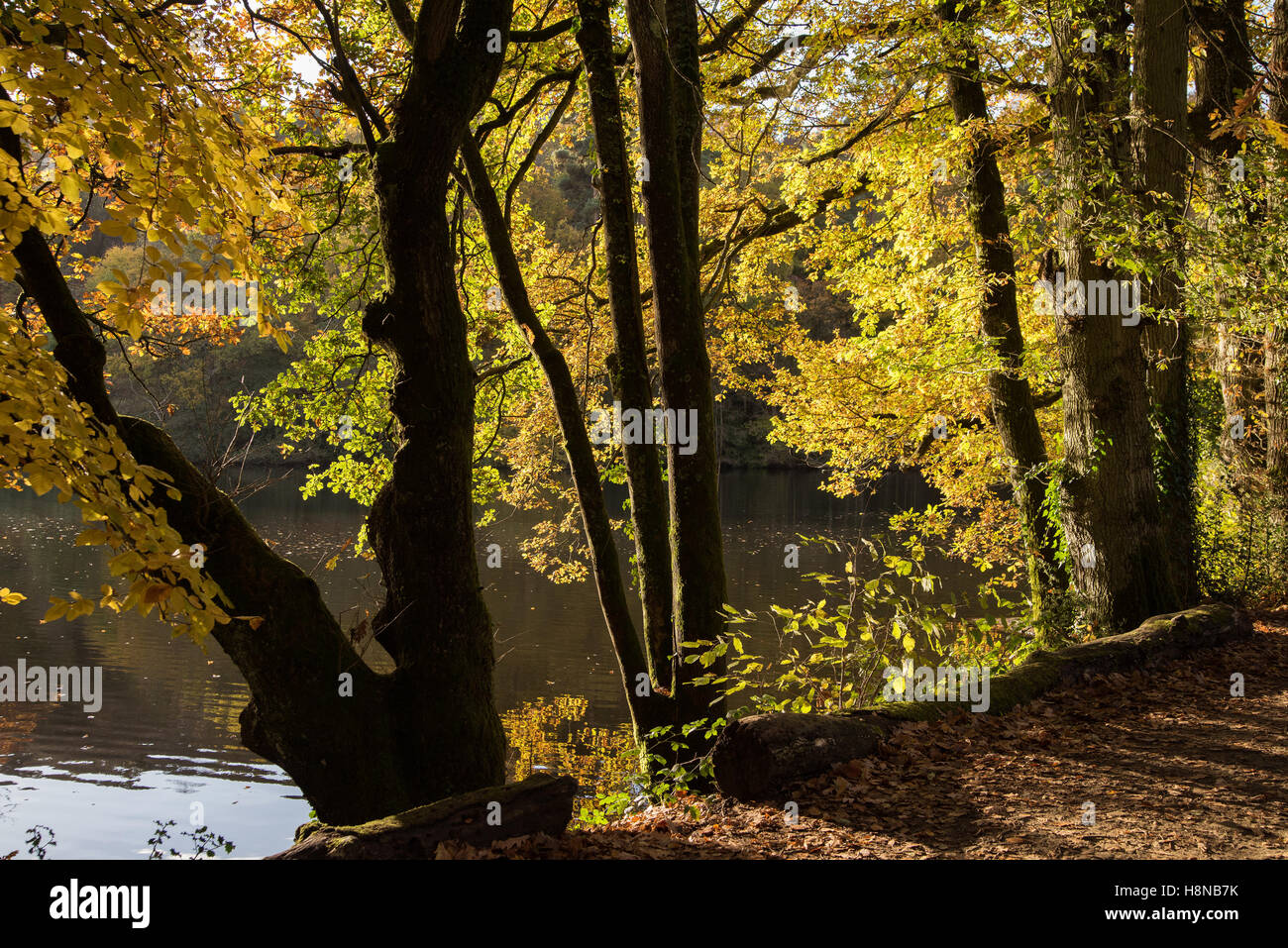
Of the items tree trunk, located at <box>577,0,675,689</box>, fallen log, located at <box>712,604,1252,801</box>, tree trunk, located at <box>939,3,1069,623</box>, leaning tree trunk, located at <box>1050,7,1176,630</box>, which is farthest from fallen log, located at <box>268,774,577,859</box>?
tree trunk, located at <box>939,3,1069,623</box>

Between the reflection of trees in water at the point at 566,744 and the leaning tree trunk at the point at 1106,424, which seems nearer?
the leaning tree trunk at the point at 1106,424

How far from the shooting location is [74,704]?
49.8ft

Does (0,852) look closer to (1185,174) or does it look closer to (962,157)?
(962,157)

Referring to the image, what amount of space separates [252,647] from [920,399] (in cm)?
1027

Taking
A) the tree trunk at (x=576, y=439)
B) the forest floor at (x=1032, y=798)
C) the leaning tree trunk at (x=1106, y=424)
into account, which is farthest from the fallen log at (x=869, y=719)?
the tree trunk at (x=576, y=439)

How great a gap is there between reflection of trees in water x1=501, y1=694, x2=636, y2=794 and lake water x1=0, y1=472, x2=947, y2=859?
91mm

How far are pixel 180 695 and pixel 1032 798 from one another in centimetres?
1503

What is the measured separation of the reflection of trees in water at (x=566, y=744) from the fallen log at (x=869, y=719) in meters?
5.89

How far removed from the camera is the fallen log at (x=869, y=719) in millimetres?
4617

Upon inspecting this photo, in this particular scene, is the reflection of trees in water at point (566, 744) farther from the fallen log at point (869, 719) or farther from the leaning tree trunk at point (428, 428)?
the leaning tree trunk at point (428, 428)

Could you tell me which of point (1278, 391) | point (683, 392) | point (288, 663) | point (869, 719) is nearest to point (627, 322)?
point (683, 392)

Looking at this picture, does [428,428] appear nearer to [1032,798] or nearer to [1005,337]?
[1032,798]

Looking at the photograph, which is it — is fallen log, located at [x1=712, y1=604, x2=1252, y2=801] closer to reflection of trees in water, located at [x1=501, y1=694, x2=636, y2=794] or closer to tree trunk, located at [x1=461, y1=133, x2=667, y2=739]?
tree trunk, located at [x1=461, y1=133, x2=667, y2=739]
